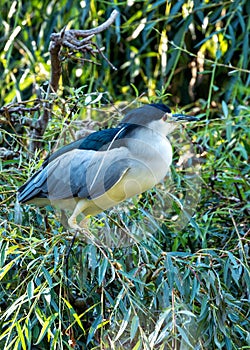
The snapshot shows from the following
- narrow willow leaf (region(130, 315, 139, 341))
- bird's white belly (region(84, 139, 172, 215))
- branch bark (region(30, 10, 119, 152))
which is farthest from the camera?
branch bark (region(30, 10, 119, 152))

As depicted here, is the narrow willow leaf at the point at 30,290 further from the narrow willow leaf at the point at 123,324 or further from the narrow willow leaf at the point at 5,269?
the narrow willow leaf at the point at 123,324

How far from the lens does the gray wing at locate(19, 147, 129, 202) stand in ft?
5.81

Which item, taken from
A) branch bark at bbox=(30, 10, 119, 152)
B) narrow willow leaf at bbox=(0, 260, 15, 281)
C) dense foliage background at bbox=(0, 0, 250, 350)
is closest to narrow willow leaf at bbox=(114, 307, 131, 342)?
dense foliage background at bbox=(0, 0, 250, 350)

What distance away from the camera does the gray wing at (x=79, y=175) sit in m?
1.77

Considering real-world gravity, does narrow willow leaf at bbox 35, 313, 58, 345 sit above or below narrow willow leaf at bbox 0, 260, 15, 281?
below

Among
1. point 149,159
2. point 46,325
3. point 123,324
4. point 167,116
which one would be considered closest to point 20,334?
point 46,325

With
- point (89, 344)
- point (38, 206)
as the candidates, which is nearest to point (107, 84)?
point (38, 206)

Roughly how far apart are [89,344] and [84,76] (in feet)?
4.43

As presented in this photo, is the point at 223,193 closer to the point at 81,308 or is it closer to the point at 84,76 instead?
the point at 81,308

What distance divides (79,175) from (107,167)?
98mm

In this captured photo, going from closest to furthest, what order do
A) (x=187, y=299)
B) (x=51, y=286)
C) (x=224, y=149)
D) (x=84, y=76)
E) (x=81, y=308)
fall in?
(x=51, y=286) → (x=187, y=299) → (x=81, y=308) → (x=224, y=149) → (x=84, y=76)

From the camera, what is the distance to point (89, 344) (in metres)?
1.82

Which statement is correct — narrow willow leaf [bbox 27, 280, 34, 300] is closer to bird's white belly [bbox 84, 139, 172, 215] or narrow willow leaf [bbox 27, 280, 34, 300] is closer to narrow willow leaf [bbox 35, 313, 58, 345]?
narrow willow leaf [bbox 35, 313, 58, 345]

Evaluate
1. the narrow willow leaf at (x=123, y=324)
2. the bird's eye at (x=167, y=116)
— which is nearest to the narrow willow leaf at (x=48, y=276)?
the narrow willow leaf at (x=123, y=324)
